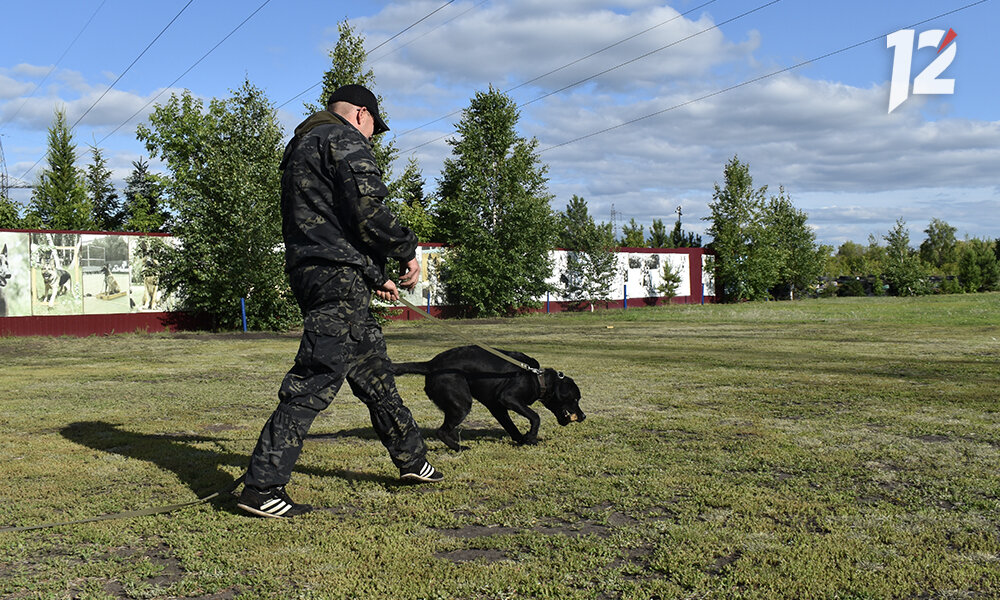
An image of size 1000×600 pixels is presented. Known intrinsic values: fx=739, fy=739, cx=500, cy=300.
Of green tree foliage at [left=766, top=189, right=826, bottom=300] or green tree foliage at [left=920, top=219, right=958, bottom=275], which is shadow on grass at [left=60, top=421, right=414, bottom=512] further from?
green tree foliage at [left=920, top=219, right=958, bottom=275]

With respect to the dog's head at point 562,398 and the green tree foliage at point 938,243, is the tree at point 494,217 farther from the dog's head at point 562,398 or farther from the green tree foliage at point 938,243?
the green tree foliage at point 938,243

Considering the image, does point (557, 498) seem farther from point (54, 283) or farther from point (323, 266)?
point (54, 283)

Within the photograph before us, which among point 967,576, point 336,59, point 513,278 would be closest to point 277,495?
point 967,576

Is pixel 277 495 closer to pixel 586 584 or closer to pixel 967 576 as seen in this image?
pixel 586 584

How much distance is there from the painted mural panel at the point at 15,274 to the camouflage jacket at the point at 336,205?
19.4 m

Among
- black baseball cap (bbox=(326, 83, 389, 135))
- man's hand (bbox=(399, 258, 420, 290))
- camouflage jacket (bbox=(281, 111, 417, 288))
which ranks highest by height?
black baseball cap (bbox=(326, 83, 389, 135))

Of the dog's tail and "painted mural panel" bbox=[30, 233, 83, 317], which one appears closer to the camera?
the dog's tail

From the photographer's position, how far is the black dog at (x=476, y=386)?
5453 millimetres

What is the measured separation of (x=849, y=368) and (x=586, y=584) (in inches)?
342

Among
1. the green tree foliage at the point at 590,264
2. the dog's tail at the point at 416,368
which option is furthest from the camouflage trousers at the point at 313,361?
the green tree foliage at the point at 590,264

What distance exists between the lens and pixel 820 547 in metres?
3.25

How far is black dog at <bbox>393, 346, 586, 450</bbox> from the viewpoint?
17.9 ft

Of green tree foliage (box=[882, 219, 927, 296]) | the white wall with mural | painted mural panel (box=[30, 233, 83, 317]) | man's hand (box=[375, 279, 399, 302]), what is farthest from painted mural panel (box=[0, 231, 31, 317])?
green tree foliage (box=[882, 219, 927, 296])

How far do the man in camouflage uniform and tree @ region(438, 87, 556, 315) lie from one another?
910 inches
